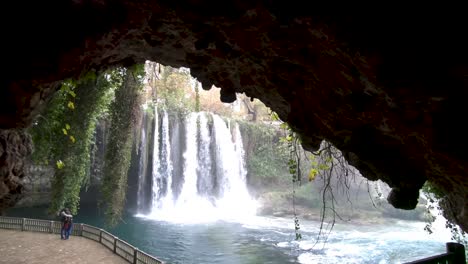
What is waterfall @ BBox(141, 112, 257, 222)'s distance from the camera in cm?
2253

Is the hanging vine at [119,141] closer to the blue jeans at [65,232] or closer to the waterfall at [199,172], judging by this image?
the blue jeans at [65,232]

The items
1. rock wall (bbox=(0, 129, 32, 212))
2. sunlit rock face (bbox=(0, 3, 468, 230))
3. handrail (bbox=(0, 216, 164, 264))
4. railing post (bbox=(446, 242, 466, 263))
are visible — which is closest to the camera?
sunlit rock face (bbox=(0, 3, 468, 230))

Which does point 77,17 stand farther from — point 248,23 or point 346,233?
point 346,233

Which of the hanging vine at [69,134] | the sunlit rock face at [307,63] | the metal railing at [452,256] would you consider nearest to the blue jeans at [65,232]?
the hanging vine at [69,134]

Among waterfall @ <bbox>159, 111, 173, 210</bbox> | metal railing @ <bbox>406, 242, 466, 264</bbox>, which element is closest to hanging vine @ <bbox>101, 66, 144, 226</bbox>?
metal railing @ <bbox>406, 242, 466, 264</bbox>

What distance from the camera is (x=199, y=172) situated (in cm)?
2450

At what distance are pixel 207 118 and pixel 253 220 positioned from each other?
8.40 meters

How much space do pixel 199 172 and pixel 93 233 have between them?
40.0 ft

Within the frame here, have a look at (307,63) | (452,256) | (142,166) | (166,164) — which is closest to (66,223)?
(142,166)

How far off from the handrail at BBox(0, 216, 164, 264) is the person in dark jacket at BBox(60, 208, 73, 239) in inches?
21.0

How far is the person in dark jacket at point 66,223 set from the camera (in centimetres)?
1238

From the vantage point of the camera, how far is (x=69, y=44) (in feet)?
10.2

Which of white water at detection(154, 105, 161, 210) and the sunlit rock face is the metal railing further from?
white water at detection(154, 105, 161, 210)

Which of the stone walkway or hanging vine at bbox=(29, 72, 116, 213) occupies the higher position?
hanging vine at bbox=(29, 72, 116, 213)
